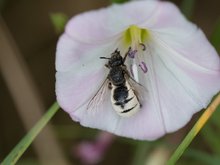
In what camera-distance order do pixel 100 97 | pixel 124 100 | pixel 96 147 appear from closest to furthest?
pixel 124 100 < pixel 100 97 < pixel 96 147

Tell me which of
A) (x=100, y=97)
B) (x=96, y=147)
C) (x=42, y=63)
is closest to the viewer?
(x=100, y=97)

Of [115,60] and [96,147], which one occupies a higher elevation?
[115,60]

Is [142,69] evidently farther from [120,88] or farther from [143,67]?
[120,88]

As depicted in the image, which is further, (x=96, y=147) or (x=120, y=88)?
(x=96, y=147)

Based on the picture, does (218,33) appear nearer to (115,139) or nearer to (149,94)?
(149,94)

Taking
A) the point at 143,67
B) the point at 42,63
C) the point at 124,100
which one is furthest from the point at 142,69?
the point at 42,63

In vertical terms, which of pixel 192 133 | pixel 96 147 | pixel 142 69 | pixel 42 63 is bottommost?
pixel 96 147

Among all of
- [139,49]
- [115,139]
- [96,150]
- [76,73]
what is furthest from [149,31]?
[115,139]

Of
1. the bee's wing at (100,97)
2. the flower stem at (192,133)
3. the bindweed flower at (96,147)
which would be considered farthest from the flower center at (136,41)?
the bindweed flower at (96,147)
